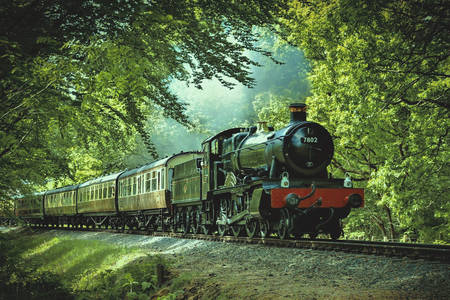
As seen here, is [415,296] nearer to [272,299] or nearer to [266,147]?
[272,299]

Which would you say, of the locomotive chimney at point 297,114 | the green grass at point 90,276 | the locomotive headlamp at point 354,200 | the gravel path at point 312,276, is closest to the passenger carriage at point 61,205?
the green grass at point 90,276

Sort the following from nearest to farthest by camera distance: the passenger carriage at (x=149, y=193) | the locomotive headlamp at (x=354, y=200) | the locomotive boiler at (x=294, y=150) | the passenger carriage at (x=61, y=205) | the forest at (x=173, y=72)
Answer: the forest at (x=173, y=72)
the locomotive headlamp at (x=354, y=200)
the locomotive boiler at (x=294, y=150)
the passenger carriage at (x=149, y=193)
the passenger carriage at (x=61, y=205)

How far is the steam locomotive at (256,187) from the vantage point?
10.7 meters

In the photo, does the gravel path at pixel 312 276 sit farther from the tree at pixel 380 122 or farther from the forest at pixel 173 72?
the tree at pixel 380 122

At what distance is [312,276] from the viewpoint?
Result: 650 centimetres

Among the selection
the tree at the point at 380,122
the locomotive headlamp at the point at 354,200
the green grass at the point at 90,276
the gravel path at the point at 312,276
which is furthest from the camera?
the tree at the point at 380,122

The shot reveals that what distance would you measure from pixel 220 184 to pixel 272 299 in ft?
31.2

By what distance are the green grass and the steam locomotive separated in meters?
2.76

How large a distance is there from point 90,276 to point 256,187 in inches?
171

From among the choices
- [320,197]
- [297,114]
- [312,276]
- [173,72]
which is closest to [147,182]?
[297,114]

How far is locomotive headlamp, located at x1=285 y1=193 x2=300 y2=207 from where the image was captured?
10.2 metres

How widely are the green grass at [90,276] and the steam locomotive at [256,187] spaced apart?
2756mm

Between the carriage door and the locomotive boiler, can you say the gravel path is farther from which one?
the carriage door

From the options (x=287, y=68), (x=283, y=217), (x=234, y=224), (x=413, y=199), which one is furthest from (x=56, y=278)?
(x=287, y=68)
